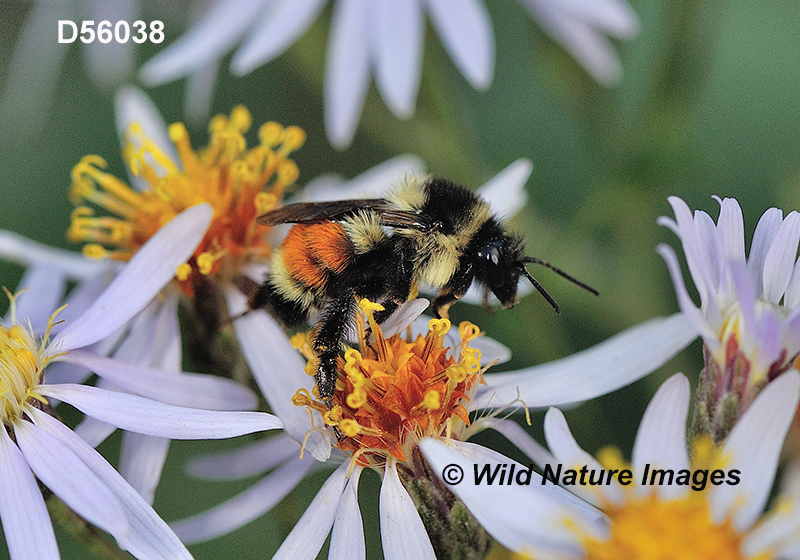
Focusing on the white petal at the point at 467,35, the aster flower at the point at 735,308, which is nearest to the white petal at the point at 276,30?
the white petal at the point at 467,35

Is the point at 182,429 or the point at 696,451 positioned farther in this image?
the point at 182,429

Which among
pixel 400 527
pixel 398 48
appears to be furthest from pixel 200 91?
pixel 400 527

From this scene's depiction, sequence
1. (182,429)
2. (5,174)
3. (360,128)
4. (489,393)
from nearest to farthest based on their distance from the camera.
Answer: (182,429) → (489,393) → (360,128) → (5,174)

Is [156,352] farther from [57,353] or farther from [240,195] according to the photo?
[240,195]

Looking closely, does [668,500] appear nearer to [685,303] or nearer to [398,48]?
[685,303]

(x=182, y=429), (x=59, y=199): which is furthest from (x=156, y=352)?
(x=59, y=199)

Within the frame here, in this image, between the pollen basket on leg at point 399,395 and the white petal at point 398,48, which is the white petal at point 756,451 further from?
the white petal at point 398,48

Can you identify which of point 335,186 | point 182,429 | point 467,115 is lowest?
point 182,429

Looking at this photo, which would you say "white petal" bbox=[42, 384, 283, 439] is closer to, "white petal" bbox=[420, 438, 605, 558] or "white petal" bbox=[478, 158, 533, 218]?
"white petal" bbox=[420, 438, 605, 558]
